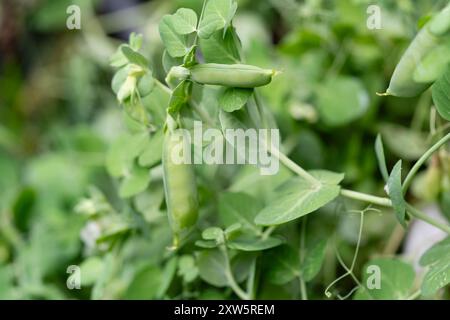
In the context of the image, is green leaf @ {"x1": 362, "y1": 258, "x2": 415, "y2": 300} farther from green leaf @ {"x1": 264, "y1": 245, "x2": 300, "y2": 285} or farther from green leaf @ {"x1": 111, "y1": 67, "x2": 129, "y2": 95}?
green leaf @ {"x1": 111, "y1": 67, "x2": 129, "y2": 95}

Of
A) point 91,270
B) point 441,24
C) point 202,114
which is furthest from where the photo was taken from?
point 91,270

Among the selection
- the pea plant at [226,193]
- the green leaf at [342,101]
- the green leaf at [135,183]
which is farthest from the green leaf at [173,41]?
the green leaf at [342,101]

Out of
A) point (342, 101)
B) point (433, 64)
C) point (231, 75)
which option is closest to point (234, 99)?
point (231, 75)

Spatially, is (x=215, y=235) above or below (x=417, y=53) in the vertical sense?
below

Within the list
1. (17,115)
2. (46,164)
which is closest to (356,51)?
(46,164)

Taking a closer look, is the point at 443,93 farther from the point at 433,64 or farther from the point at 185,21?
the point at 185,21

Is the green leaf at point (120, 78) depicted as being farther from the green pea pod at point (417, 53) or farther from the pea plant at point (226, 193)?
the green pea pod at point (417, 53)

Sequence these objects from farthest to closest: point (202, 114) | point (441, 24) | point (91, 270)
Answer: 1. point (91, 270)
2. point (202, 114)
3. point (441, 24)
